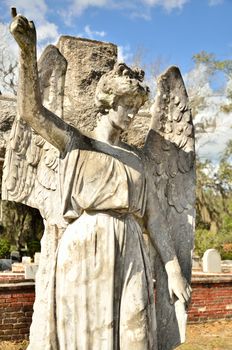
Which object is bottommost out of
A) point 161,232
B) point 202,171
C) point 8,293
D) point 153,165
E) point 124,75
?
point 8,293

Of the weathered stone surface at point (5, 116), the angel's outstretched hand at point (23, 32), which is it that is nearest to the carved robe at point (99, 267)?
the angel's outstretched hand at point (23, 32)

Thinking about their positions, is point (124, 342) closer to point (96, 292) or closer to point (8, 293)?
point (96, 292)

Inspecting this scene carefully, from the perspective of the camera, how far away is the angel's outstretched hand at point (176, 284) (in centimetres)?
292

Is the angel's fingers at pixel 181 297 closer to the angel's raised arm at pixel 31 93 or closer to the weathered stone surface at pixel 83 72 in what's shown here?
the angel's raised arm at pixel 31 93

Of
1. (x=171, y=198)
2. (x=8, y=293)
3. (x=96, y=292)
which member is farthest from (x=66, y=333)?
(x=8, y=293)

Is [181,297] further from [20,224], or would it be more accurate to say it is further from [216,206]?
[20,224]

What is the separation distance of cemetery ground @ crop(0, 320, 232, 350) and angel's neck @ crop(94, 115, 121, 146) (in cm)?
563

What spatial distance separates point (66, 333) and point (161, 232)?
0.83 metres

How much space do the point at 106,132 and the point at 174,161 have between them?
1.96ft

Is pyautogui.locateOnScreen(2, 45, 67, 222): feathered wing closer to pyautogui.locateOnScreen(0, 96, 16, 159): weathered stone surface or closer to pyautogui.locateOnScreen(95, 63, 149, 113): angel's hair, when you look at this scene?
pyautogui.locateOnScreen(95, 63, 149, 113): angel's hair

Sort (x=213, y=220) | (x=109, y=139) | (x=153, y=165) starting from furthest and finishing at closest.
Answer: (x=213, y=220) < (x=153, y=165) < (x=109, y=139)

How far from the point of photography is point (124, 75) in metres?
2.78

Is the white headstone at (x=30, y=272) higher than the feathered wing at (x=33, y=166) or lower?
lower

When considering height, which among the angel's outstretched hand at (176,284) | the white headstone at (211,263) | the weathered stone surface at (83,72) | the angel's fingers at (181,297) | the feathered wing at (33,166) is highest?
the weathered stone surface at (83,72)
